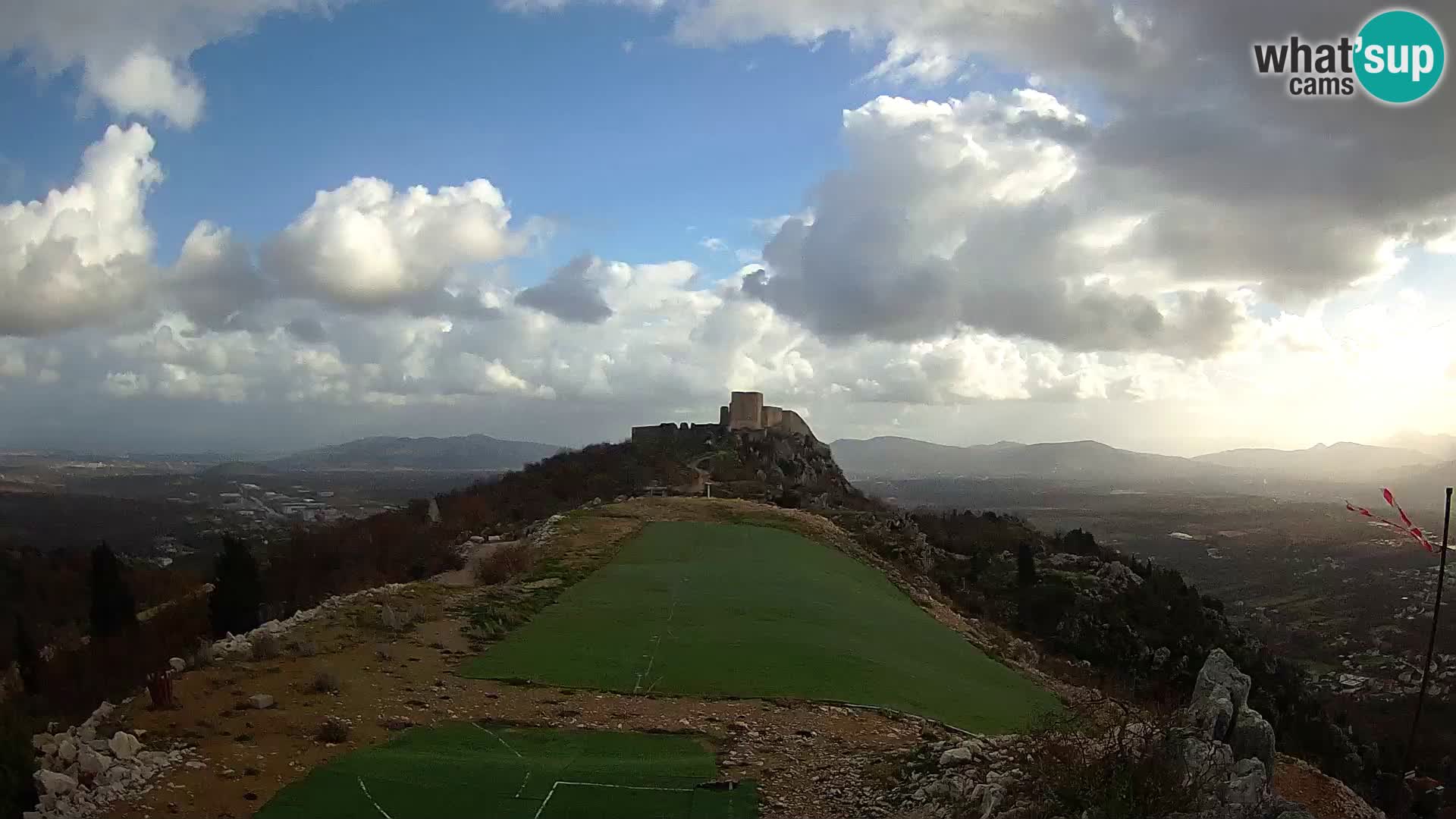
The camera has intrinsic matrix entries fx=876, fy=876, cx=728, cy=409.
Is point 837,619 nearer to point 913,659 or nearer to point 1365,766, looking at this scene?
point 913,659

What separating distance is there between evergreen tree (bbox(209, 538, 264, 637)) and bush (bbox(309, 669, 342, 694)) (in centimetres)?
826

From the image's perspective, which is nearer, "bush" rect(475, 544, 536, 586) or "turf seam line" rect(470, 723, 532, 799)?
"turf seam line" rect(470, 723, 532, 799)

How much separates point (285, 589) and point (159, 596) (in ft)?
57.8

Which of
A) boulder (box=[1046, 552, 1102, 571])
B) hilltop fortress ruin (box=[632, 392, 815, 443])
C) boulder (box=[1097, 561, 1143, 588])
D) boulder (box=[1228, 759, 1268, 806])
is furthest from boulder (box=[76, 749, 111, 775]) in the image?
hilltop fortress ruin (box=[632, 392, 815, 443])

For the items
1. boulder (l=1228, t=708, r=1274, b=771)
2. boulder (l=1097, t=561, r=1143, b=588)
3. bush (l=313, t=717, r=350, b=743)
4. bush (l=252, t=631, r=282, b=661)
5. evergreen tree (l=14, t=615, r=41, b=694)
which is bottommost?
Result: boulder (l=1097, t=561, r=1143, b=588)

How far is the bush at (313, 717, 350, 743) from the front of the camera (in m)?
10.5

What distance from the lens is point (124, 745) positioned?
9.18 meters

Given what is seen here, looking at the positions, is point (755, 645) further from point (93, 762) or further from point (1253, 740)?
point (93, 762)

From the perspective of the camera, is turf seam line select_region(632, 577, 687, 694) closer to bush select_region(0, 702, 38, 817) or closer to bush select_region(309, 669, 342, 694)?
bush select_region(309, 669, 342, 694)

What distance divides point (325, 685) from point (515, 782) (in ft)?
14.2

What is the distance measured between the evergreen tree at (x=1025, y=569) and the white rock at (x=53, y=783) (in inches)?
1618

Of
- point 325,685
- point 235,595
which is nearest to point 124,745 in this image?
point 325,685

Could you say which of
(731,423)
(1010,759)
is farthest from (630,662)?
(731,423)

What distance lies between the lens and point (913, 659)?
18.1 meters
